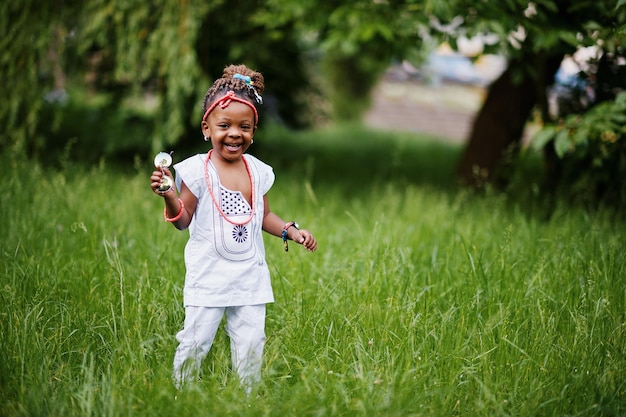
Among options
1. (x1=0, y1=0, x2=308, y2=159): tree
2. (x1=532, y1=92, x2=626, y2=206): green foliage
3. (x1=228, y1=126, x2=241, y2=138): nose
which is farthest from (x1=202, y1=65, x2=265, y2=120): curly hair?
(x1=0, y1=0, x2=308, y2=159): tree

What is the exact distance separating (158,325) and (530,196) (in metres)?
4.07

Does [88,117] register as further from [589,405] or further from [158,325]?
[589,405]

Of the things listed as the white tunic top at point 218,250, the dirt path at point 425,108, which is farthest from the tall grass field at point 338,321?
the dirt path at point 425,108

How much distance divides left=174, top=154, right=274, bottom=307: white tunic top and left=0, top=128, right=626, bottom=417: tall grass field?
27 centimetres

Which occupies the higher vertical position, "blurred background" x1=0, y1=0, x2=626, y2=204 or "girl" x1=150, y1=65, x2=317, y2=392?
"blurred background" x1=0, y1=0, x2=626, y2=204

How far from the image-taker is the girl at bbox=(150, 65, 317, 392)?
8.19 ft

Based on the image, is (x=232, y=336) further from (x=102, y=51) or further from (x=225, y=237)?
(x=102, y=51)

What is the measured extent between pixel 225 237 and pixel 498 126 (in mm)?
4505

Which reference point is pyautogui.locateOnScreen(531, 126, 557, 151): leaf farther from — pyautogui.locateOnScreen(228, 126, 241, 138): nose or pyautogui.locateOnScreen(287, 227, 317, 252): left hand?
pyautogui.locateOnScreen(228, 126, 241, 138): nose

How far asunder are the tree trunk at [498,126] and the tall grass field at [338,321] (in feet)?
6.52

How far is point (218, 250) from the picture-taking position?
2.51m

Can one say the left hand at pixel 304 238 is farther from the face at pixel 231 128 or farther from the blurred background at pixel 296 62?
the blurred background at pixel 296 62

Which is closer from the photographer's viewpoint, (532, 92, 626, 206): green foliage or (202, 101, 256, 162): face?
(202, 101, 256, 162): face

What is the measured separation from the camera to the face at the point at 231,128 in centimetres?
248
